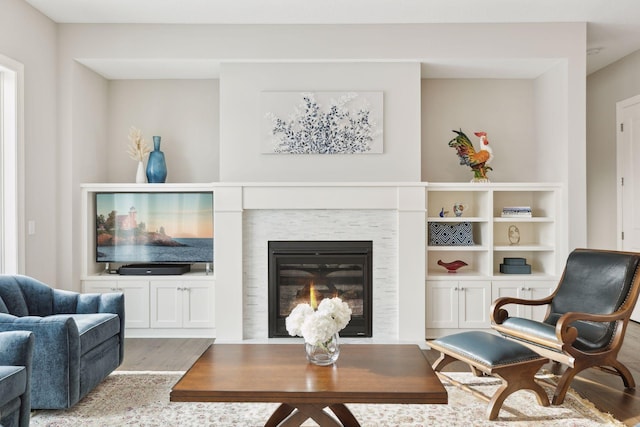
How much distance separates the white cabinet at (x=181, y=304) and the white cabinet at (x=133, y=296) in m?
0.06

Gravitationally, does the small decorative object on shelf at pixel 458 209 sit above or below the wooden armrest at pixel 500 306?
above

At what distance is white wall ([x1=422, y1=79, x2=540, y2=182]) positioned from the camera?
5.36 meters

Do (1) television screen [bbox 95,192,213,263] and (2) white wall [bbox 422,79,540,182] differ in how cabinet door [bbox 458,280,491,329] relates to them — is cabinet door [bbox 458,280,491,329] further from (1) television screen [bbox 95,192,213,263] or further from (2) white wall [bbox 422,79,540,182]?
(1) television screen [bbox 95,192,213,263]

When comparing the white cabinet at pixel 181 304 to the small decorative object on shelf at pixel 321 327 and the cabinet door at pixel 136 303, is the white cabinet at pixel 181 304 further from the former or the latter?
the small decorative object on shelf at pixel 321 327

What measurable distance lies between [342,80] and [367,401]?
3.25 meters

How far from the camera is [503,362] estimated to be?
2953 mm


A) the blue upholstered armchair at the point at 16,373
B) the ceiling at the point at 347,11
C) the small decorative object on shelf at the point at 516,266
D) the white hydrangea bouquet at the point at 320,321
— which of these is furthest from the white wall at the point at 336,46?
the white hydrangea bouquet at the point at 320,321

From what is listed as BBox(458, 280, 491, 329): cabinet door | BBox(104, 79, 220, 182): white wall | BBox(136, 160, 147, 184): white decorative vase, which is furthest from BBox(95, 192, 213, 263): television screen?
BBox(458, 280, 491, 329): cabinet door

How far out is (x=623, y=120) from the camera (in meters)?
5.62

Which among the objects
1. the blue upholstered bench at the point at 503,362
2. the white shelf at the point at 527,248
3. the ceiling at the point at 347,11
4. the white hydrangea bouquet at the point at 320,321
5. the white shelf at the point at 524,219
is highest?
the ceiling at the point at 347,11

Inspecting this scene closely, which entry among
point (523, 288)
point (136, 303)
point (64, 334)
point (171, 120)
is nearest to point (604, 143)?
point (523, 288)

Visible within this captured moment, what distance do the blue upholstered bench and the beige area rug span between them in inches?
4.4

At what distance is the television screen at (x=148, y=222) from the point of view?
491 centimetres

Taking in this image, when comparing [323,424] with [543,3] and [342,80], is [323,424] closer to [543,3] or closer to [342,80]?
[342,80]
